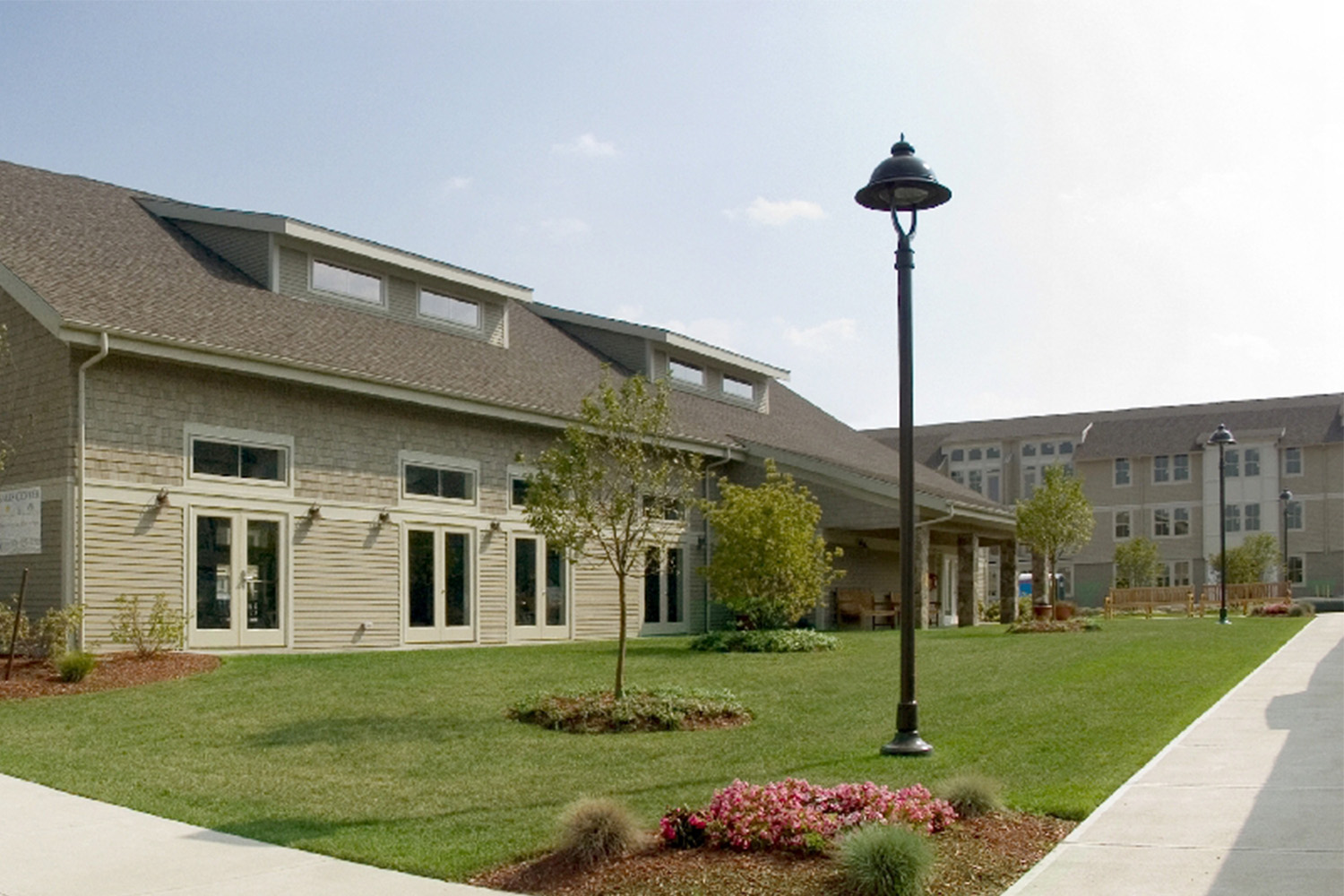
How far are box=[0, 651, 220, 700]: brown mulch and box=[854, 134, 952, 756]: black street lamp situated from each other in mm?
8815

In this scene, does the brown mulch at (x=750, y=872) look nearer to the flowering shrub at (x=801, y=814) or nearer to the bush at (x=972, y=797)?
the flowering shrub at (x=801, y=814)

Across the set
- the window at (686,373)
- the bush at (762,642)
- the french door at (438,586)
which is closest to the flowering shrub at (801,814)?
the bush at (762,642)

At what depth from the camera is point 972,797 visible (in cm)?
805

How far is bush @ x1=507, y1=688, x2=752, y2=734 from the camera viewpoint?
12.4m

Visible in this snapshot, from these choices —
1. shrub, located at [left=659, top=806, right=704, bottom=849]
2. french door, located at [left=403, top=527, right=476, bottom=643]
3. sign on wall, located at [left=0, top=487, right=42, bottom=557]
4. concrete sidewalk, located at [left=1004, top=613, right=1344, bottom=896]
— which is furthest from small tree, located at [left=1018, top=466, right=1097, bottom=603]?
shrub, located at [left=659, top=806, right=704, bottom=849]

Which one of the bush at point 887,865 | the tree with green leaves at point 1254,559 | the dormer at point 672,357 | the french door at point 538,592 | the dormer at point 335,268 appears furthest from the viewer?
the tree with green leaves at point 1254,559

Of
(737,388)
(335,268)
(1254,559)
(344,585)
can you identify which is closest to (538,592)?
(344,585)

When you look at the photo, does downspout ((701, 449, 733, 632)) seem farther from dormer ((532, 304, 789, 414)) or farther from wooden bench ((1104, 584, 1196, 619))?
wooden bench ((1104, 584, 1196, 619))

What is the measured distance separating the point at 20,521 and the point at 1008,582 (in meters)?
26.3

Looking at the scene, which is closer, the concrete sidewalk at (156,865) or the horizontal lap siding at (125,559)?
the concrete sidewalk at (156,865)

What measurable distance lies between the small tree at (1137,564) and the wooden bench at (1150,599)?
17208 mm

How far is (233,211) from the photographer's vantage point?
70.3 ft

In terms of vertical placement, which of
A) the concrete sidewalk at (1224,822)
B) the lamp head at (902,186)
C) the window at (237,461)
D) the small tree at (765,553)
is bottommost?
the concrete sidewalk at (1224,822)

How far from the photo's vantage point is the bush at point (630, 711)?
488 inches
